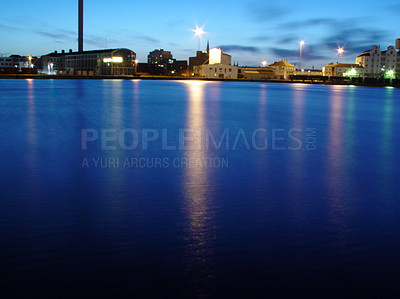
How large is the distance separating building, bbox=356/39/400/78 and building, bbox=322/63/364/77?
7.46 feet

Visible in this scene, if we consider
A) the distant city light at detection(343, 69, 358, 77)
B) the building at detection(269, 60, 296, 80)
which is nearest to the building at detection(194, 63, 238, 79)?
the building at detection(269, 60, 296, 80)

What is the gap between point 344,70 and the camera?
420 feet

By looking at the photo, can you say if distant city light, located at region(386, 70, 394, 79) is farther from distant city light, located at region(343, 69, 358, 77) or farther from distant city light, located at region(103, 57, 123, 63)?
distant city light, located at region(103, 57, 123, 63)

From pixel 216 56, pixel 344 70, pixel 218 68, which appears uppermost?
pixel 216 56

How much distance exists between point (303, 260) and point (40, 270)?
2.59 meters

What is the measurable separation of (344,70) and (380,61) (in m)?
11.9

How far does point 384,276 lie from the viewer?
3.66 m

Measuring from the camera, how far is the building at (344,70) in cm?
11907

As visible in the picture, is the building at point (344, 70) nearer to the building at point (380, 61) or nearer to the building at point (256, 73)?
the building at point (380, 61)

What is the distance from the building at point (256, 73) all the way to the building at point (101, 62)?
1523 inches

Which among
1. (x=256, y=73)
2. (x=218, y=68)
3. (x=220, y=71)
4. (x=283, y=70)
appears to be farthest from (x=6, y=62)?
(x=283, y=70)

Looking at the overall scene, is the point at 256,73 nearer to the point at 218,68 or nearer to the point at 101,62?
the point at 218,68

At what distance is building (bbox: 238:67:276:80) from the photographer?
118906mm

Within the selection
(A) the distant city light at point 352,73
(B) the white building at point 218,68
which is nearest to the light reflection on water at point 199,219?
(B) the white building at point 218,68
